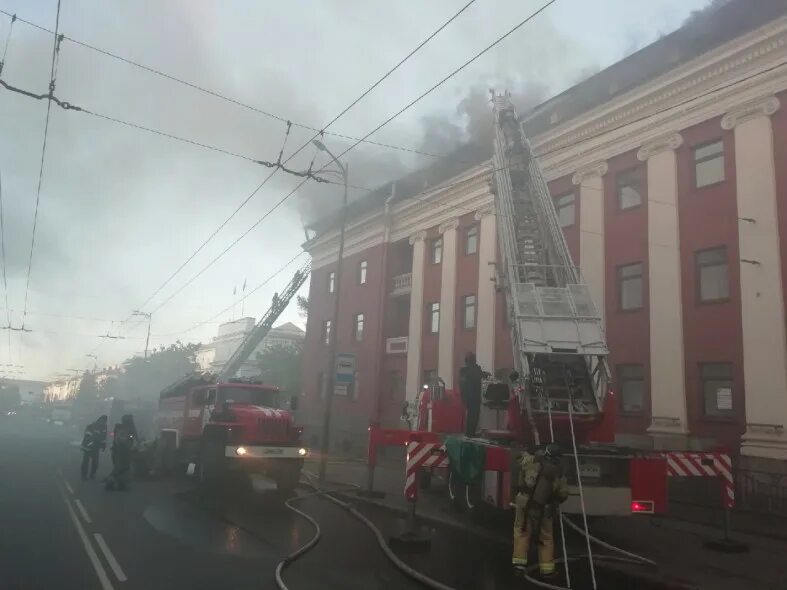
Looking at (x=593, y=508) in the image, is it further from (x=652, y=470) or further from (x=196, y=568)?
(x=196, y=568)

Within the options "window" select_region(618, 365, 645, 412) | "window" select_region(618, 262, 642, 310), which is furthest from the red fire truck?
"window" select_region(618, 262, 642, 310)

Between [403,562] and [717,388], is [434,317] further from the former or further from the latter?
[403,562]

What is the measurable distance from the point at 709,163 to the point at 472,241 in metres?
10.4

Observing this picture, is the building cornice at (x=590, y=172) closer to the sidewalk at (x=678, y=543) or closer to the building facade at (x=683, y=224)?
the building facade at (x=683, y=224)

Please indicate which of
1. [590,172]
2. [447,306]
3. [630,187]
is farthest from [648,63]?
[447,306]

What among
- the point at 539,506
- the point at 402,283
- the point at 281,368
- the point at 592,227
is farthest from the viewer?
the point at 281,368

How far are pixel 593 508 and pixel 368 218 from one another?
2550 cm

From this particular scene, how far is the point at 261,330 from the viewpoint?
29828 mm

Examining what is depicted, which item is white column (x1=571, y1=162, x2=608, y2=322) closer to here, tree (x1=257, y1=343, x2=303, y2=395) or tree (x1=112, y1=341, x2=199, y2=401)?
tree (x1=257, y1=343, x2=303, y2=395)

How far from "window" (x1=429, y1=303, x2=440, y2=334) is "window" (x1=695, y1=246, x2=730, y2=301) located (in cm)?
1238

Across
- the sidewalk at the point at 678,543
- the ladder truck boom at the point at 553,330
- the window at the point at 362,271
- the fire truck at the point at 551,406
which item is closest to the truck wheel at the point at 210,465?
the sidewalk at the point at 678,543

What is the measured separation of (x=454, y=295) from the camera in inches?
1037

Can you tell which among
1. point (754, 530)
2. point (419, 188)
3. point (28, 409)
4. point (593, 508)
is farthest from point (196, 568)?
point (28, 409)

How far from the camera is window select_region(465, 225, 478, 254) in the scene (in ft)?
83.9
